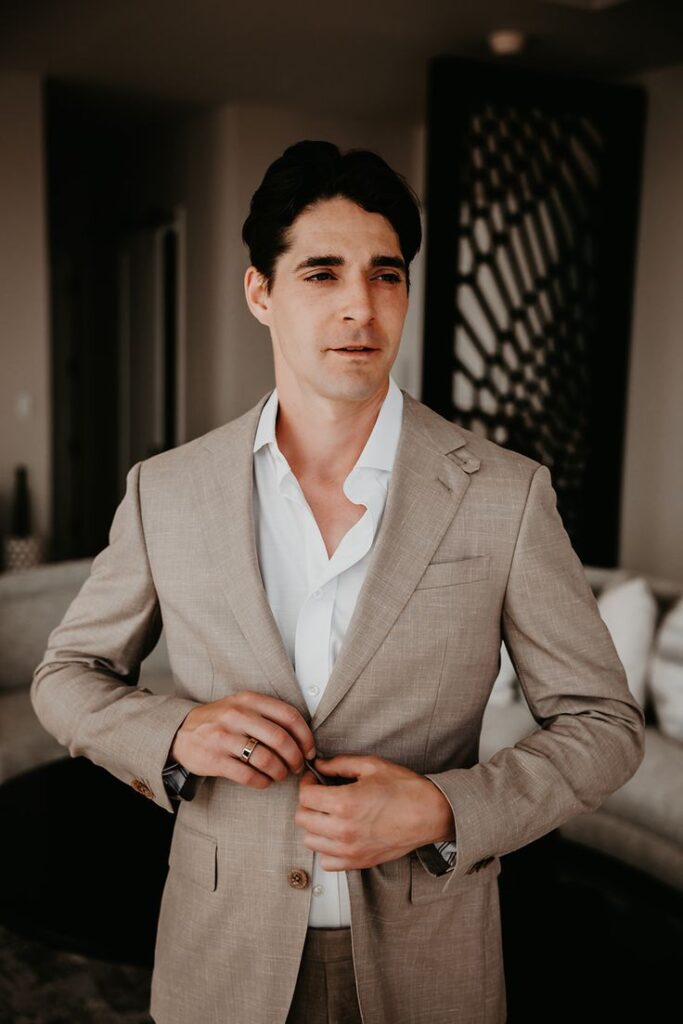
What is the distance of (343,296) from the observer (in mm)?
1049

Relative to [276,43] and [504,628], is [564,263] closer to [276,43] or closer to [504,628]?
[276,43]

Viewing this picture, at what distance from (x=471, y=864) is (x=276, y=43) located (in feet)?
15.1

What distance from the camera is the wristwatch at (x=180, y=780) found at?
3.48 feet

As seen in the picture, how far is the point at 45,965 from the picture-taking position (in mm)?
2531

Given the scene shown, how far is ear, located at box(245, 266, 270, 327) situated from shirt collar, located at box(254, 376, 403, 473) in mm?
96

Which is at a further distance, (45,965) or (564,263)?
(564,263)

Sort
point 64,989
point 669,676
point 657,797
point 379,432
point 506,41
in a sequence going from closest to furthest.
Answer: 1. point 379,432
2. point 64,989
3. point 657,797
4. point 669,676
5. point 506,41

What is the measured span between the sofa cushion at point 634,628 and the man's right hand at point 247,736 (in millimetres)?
2179

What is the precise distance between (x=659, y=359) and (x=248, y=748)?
479 cm

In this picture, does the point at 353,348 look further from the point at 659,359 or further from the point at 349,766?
the point at 659,359

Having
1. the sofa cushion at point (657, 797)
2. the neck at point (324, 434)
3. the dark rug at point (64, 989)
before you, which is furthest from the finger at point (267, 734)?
the sofa cushion at point (657, 797)

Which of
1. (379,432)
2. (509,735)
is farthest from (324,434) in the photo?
(509,735)

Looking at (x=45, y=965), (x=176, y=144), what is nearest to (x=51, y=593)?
(x=45, y=965)

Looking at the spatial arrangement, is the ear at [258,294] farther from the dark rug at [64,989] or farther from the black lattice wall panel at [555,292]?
the black lattice wall panel at [555,292]
